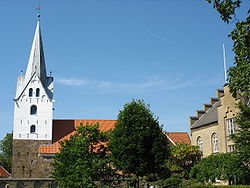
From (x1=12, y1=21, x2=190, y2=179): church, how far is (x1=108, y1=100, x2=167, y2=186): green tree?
2475 cm

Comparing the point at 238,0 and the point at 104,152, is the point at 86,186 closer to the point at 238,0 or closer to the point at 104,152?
the point at 104,152

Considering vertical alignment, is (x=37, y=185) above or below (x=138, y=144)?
below

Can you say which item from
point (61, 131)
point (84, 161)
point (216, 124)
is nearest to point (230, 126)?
point (216, 124)

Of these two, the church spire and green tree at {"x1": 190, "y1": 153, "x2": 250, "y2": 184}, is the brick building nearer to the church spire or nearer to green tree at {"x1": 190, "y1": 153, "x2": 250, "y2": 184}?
green tree at {"x1": 190, "y1": 153, "x2": 250, "y2": 184}

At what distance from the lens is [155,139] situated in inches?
1298

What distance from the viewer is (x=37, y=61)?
199 feet

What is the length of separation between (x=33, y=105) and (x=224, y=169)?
1512 inches

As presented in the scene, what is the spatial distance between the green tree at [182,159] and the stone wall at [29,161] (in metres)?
21.6

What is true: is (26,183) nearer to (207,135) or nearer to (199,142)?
(199,142)

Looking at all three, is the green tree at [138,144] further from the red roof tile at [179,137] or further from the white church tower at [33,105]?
the red roof tile at [179,137]

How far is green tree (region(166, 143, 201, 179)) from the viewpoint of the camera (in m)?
43.7

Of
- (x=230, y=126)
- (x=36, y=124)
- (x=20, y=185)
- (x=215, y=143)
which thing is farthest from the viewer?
(x=36, y=124)

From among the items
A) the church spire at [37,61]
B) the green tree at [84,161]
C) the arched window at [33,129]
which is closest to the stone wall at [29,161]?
the arched window at [33,129]

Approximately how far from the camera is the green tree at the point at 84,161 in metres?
31.7
